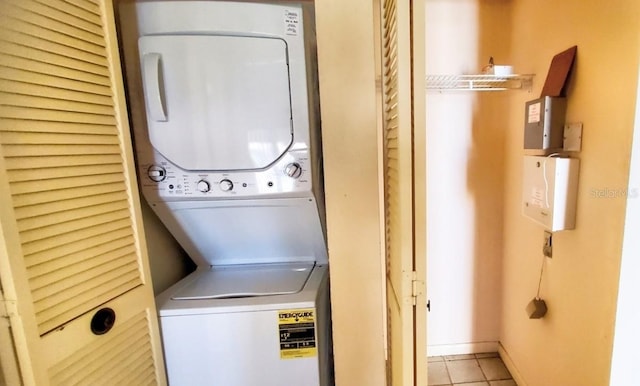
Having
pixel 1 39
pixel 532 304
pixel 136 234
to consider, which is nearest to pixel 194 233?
pixel 136 234

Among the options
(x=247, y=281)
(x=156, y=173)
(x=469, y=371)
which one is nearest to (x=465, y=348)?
(x=469, y=371)

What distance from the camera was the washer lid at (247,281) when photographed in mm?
1180

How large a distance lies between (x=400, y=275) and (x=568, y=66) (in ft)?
3.99

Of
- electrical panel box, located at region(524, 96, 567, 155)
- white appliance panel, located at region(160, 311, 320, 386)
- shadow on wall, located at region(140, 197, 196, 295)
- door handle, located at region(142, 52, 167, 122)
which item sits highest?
door handle, located at region(142, 52, 167, 122)

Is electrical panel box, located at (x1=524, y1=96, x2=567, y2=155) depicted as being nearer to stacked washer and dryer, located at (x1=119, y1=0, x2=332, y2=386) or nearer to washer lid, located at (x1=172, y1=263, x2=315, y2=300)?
stacked washer and dryer, located at (x1=119, y1=0, x2=332, y2=386)

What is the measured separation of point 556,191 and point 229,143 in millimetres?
1389

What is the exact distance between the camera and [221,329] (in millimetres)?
1094

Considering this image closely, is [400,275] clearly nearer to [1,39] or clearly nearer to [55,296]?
[55,296]

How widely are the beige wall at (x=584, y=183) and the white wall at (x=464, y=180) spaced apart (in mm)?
146

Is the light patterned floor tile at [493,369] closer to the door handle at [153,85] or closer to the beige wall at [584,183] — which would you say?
the beige wall at [584,183]

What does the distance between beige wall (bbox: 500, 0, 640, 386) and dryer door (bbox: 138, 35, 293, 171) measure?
1163 mm

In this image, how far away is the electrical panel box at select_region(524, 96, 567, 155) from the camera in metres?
1.30

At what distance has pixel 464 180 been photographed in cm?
189

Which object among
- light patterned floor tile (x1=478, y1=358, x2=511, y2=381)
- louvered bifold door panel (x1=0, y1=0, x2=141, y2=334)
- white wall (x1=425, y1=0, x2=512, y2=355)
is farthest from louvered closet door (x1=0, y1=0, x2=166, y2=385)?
light patterned floor tile (x1=478, y1=358, x2=511, y2=381)
